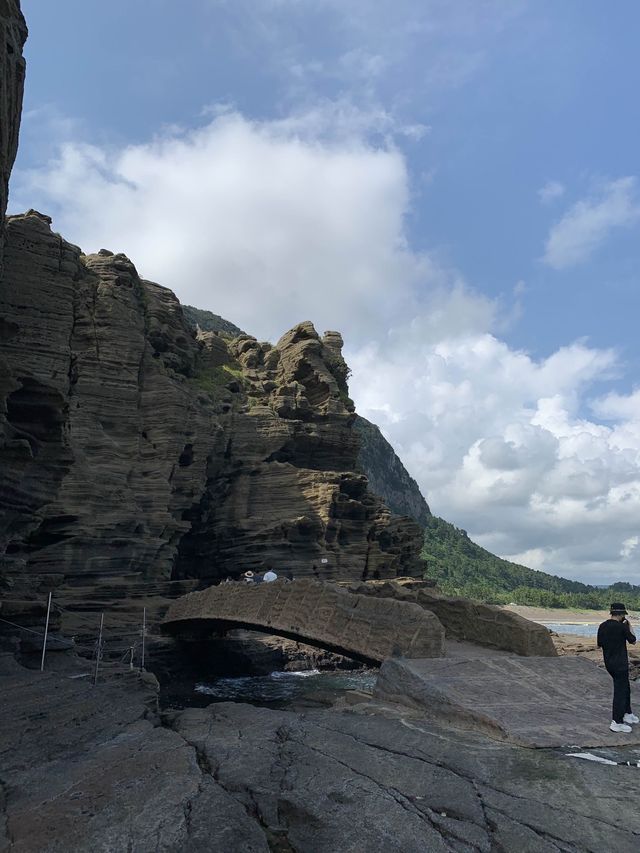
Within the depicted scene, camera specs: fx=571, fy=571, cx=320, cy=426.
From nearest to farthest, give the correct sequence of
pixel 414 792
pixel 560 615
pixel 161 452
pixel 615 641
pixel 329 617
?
pixel 414 792, pixel 615 641, pixel 329 617, pixel 161 452, pixel 560 615

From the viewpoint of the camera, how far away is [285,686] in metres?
33.3

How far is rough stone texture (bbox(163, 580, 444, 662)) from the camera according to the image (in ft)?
49.4

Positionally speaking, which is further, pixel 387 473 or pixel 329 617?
pixel 387 473

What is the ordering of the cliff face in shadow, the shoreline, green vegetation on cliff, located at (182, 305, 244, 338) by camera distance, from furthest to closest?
green vegetation on cliff, located at (182, 305, 244, 338)
the shoreline
the cliff face in shadow

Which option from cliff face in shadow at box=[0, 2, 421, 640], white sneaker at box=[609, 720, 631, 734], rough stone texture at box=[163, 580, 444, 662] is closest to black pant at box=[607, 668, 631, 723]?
white sneaker at box=[609, 720, 631, 734]

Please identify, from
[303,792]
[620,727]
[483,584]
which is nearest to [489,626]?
[620,727]

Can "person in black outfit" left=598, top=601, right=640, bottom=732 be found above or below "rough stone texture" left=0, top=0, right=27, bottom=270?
below

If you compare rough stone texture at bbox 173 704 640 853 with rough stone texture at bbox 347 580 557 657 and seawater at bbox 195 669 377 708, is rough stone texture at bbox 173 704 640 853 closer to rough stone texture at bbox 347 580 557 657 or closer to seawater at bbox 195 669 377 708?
rough stone texture at bbox 347 580 557 657

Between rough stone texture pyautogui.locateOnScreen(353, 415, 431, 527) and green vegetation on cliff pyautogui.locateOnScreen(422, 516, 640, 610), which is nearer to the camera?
green vegetation on cliff pyautogui.locateOnScreen(422, 516, 640, 610)

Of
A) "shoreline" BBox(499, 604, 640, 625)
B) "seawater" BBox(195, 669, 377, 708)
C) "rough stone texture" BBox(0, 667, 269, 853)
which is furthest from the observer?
"shoreline" BBox(499, 604, 640, 625)

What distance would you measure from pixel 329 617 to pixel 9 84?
1851 cm

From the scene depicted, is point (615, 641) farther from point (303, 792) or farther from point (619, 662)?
point (303, 792)

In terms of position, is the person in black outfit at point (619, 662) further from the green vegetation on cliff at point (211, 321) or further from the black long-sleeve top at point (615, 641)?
the green vegetation on cliff at point (211, 321)

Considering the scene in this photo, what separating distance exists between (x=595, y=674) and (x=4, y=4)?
21172 millimetres
